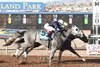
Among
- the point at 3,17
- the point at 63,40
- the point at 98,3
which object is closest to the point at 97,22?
the point at 98,3

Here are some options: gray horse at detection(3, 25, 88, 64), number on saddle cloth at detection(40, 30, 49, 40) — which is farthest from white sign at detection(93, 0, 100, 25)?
number on saddle cloth at detection(40, 30, 49, 40)

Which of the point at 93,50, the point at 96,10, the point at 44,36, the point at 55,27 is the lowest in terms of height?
the point at 93,50

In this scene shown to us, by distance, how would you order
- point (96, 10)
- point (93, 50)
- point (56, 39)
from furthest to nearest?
point (96, 10), point (93, 50), point (56, 39)

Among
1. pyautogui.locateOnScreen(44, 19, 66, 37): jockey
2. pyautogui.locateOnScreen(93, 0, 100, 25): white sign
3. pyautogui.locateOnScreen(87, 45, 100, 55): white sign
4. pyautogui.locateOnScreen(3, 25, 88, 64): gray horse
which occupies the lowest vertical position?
pyautogui.locateOnScreen(87, 45, 100, 55): white sign

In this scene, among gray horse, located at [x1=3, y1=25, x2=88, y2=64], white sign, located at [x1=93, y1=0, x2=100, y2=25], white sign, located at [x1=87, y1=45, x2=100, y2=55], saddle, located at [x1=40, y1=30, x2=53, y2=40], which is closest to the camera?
gray horse, located at [x1=3, y1=25, x2=88, y2=64]

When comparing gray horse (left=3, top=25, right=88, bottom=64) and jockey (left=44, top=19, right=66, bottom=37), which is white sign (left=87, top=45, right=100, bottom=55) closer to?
gray horse (left=3, top=25, right=88, bottom=64)

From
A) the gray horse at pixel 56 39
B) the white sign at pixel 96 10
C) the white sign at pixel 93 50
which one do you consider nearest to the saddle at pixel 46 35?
the gray horse at pixel 56 39

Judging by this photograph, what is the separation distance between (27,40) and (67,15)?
27443 millimetres

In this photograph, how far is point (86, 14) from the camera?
1753 inches

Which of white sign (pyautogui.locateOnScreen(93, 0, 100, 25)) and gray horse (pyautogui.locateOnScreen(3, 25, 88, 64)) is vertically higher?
white sign (pyautogui.locateOnScreen(93, 0, 100, 25))

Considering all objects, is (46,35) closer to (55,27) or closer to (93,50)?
(55,27)

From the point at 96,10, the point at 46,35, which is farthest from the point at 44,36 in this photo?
the point at 96,10

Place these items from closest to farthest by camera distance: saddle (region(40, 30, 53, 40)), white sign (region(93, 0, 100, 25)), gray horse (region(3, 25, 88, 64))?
gray horse (region(3, 25, 88, 64))
saddle (region(40, 30, 53, 40))
white sign (region(93, 0, 100, 25))

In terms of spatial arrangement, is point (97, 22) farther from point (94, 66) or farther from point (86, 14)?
point (86, 14)
